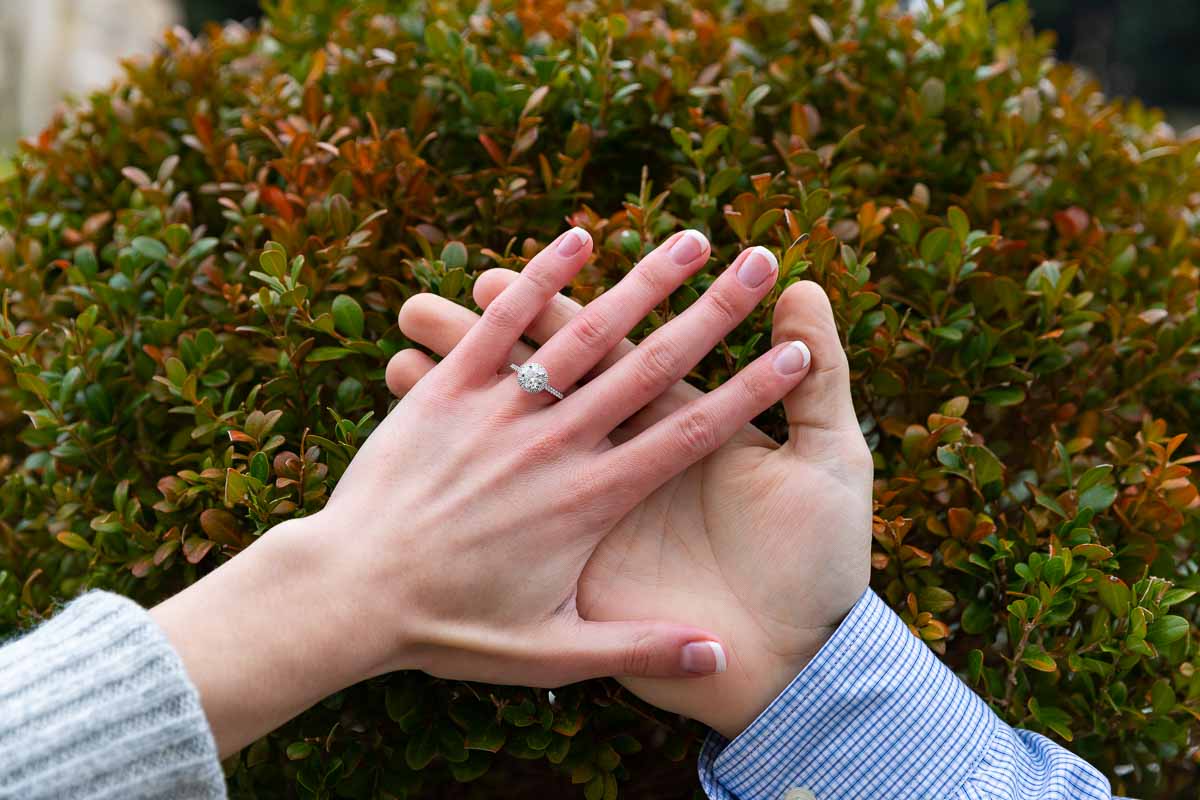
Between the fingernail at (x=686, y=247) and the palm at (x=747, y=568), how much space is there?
0.97 feet

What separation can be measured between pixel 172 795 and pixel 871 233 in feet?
4.36

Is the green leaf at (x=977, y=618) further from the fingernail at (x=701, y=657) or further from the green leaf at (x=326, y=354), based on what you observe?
the green leaf at (x=326, y=354)

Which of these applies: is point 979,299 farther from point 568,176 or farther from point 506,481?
point 506,481

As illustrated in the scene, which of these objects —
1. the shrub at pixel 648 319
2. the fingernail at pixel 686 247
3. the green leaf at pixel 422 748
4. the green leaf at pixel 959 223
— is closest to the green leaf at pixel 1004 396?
the shrub at pixel 648 319

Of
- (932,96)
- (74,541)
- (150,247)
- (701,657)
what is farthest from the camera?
(932,96)

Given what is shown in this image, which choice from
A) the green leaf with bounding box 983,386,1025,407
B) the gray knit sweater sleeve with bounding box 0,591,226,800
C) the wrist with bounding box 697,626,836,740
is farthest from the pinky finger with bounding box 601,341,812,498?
the gray knit sweater sleeve with bounding box 0,591,226,800

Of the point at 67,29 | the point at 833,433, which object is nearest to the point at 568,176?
the point at 833,433

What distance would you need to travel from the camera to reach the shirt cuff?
4.58 feet

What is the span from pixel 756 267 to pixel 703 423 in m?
0.24

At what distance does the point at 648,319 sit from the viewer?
1.55 metres

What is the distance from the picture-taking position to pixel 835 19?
7.02ft

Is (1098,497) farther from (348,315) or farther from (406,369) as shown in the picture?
(348,315)

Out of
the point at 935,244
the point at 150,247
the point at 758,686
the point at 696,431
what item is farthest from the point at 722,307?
the point at 150,247

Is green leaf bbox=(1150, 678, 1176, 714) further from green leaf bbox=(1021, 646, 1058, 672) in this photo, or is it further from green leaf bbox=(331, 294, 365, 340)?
green leaf bbox=(331, 294, 365, 340)
